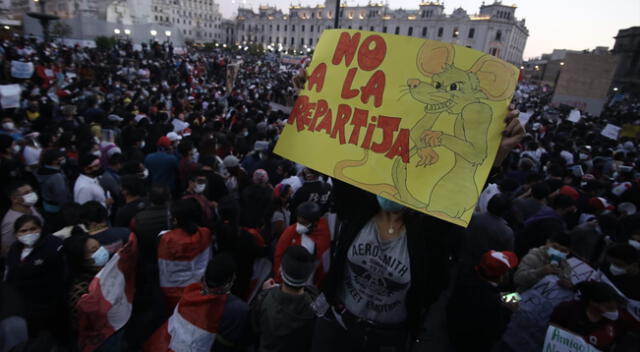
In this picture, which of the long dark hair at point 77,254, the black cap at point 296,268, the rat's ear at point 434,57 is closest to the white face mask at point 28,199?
the long dark hair at point 77,254

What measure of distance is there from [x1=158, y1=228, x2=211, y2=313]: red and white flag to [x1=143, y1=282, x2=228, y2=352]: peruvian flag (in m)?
0.72

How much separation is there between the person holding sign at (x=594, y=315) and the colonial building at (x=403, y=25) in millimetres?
76685

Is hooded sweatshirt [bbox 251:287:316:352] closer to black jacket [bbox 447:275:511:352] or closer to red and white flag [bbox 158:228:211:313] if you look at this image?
red and white flag [bbox 158:228:211:313]

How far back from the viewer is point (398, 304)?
2.15 metres

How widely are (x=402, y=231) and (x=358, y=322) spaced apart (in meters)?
0.71

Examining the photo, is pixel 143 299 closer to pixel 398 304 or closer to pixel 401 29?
pixel 398 304

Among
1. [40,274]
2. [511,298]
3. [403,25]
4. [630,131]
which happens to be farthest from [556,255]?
[403,25]

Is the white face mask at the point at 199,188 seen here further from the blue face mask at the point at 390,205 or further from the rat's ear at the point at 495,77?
the rat's ear at the point at 495,77

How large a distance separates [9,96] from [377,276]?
29.4 ft

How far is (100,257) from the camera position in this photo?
255cm

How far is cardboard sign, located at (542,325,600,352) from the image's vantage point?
2283 millimetres

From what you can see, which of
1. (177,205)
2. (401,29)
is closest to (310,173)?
(177,205)

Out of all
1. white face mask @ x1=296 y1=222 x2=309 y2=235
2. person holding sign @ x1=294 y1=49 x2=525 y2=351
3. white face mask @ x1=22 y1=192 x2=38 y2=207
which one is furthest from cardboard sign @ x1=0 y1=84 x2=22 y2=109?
person holding sign @ x1=294 y1=49 x2=525 y2=351

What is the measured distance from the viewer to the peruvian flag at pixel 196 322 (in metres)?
2.22
